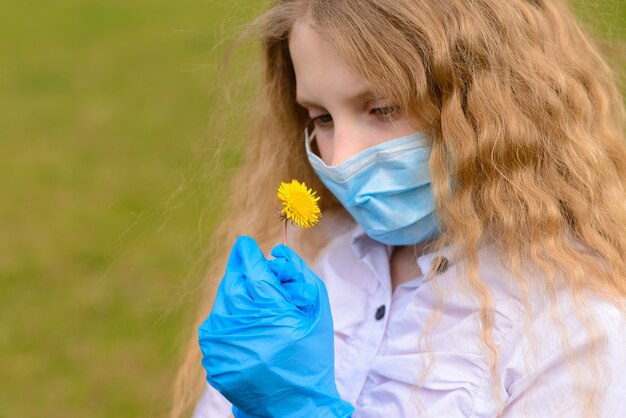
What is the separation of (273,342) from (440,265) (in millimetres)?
442

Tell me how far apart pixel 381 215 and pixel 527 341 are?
0.39 metres

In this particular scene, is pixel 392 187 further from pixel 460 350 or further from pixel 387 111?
pixel 460 350

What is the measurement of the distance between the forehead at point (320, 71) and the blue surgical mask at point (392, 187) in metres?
0.13

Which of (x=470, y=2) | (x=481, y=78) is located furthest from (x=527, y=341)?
(x=470, y=2)

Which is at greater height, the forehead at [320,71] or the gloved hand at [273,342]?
the forehead at [320,71]

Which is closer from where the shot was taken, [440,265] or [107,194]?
[440,265]

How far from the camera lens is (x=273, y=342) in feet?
5.86

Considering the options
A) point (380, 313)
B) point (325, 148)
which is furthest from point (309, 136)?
point (380, 313)

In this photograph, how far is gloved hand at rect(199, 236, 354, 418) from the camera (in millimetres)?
1790

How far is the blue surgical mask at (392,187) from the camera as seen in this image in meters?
1.98

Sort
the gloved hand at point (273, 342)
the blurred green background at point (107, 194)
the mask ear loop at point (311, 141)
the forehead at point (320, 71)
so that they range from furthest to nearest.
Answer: the blurred green background at point (107, 194), the mask ear loop at point (311, 141), the forehead at point (320, 71), the gloved hand at point (273, 342)

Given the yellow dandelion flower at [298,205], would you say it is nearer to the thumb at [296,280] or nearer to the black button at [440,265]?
the thumb at [296,280]

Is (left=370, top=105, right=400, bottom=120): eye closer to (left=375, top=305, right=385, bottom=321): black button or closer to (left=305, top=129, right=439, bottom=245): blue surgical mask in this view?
(left=305, top=129, right=439, bottom=245): blue surgical mask

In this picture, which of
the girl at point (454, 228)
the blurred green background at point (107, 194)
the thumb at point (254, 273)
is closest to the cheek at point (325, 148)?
the girl at point (454, 228)
